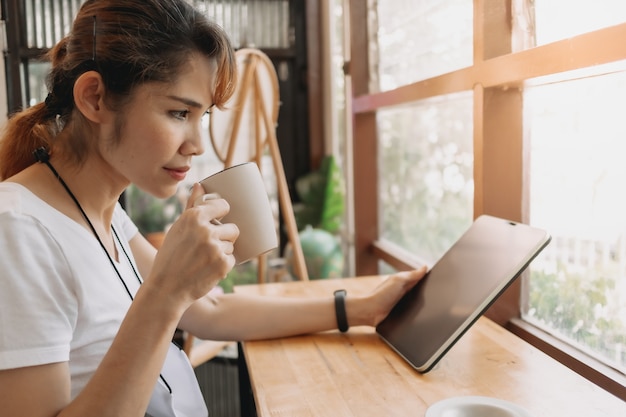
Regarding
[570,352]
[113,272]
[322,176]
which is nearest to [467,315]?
[570,352]

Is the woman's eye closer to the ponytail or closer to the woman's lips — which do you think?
the woman's lips

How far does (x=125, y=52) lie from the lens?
0.79m

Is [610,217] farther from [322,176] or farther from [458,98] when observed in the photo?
[322,176]

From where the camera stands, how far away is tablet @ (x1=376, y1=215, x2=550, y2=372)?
0.81 m

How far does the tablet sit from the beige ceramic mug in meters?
0.26

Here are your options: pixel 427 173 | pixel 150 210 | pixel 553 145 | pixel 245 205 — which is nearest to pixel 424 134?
pixel 427 173

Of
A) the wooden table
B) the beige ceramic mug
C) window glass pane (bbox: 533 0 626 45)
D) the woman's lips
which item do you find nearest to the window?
window glass pane (bbox: 533 0 626 45)

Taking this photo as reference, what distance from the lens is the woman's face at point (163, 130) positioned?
804 mm

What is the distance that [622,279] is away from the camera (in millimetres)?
857

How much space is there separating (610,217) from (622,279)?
9 centimetres

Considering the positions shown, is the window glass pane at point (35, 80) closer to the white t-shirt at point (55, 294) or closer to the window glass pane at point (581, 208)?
the white t-shirt at point (55, 294)

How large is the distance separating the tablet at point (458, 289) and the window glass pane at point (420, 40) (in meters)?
0.49

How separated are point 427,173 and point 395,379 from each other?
3.02ft

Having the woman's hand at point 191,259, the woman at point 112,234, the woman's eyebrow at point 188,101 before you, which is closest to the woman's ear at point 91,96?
the woman at point 112,234
